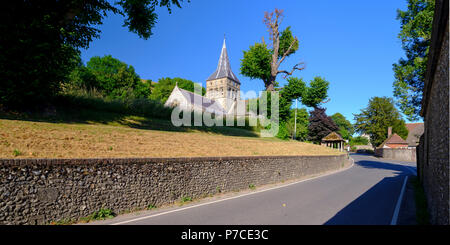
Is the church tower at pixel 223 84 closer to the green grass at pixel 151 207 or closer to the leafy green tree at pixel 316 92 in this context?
the leafy green tree at pixel 316 92

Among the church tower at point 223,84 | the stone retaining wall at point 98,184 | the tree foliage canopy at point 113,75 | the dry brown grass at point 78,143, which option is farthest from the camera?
the church tower at point 223,84

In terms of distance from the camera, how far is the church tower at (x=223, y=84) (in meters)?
72.1

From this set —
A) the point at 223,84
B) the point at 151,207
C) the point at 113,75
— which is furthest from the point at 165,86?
the point at 151,207

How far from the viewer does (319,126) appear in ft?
170

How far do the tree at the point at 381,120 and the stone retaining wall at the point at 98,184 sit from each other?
6285 cm

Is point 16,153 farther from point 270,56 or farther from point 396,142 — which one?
point 396,142

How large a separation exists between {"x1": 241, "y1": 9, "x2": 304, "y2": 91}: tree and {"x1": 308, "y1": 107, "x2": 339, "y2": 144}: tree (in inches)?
979

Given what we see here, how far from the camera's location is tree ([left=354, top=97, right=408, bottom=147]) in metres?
59.8

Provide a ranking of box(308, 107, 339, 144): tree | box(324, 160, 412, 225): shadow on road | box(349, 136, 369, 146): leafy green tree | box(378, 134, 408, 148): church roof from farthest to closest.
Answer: box(349, 136, 369, 146): leafy green tree → box(378, 134, 408, 148): church roof → box(308, 107, 339, 144): tree → box(324, 160, 412, 225): shadow on road

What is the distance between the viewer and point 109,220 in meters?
6.31

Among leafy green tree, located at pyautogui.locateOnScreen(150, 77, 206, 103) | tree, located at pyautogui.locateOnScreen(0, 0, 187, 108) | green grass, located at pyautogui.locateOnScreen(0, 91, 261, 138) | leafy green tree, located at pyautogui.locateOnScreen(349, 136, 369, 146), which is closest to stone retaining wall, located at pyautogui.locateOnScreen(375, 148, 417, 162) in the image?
green grass, located at pyautogui.locateOnScreen(0, 91, 261, 138)

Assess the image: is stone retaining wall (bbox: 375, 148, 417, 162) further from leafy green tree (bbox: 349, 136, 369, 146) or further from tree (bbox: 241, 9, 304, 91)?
leafy green tree (bbox: 349, 136, 369, 146)

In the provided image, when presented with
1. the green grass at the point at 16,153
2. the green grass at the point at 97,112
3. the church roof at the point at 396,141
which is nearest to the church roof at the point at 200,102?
the green grass at the point at 97,112
